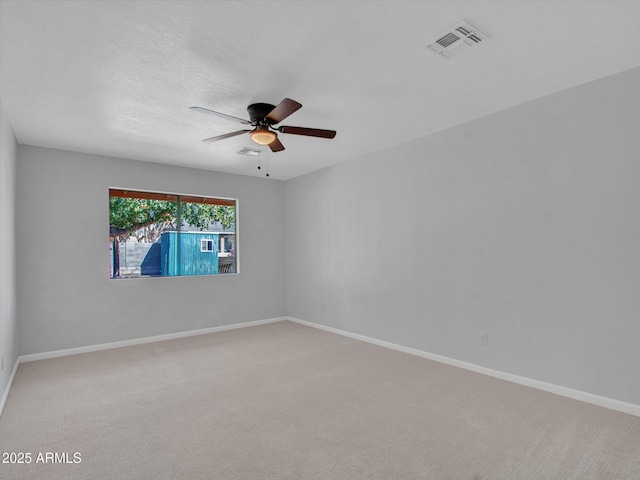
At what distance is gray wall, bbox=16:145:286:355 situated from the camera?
4391 millimetres

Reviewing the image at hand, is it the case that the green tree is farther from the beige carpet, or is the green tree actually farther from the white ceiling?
the beige carpet


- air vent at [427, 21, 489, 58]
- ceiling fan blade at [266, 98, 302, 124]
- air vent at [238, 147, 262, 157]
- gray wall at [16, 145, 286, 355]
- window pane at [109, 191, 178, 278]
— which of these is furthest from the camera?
window pane at [109, 191, 178, 278]

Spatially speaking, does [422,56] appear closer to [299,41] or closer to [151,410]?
[299,41]

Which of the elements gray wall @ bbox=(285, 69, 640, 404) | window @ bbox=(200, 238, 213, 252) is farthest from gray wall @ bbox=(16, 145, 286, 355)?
gray wall @ bbox=(285, 69, 640, 404)

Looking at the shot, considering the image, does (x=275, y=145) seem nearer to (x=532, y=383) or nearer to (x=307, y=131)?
(x=307, y=131)

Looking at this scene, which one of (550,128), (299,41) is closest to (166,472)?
(299,41)

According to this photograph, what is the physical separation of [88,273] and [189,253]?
1407mm

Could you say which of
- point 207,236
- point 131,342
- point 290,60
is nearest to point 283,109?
point 290,60

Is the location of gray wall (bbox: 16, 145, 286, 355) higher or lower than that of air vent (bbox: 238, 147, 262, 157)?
lower

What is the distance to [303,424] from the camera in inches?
105

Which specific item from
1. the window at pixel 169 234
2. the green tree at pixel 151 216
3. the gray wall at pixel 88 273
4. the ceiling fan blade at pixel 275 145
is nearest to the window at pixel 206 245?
the window at pixel 169 234

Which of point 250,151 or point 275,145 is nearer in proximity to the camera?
point 275,145

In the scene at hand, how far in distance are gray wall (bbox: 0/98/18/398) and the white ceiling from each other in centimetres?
27

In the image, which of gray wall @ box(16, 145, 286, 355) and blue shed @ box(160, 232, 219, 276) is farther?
blue shed @ box(160, 232, 219, 276)
